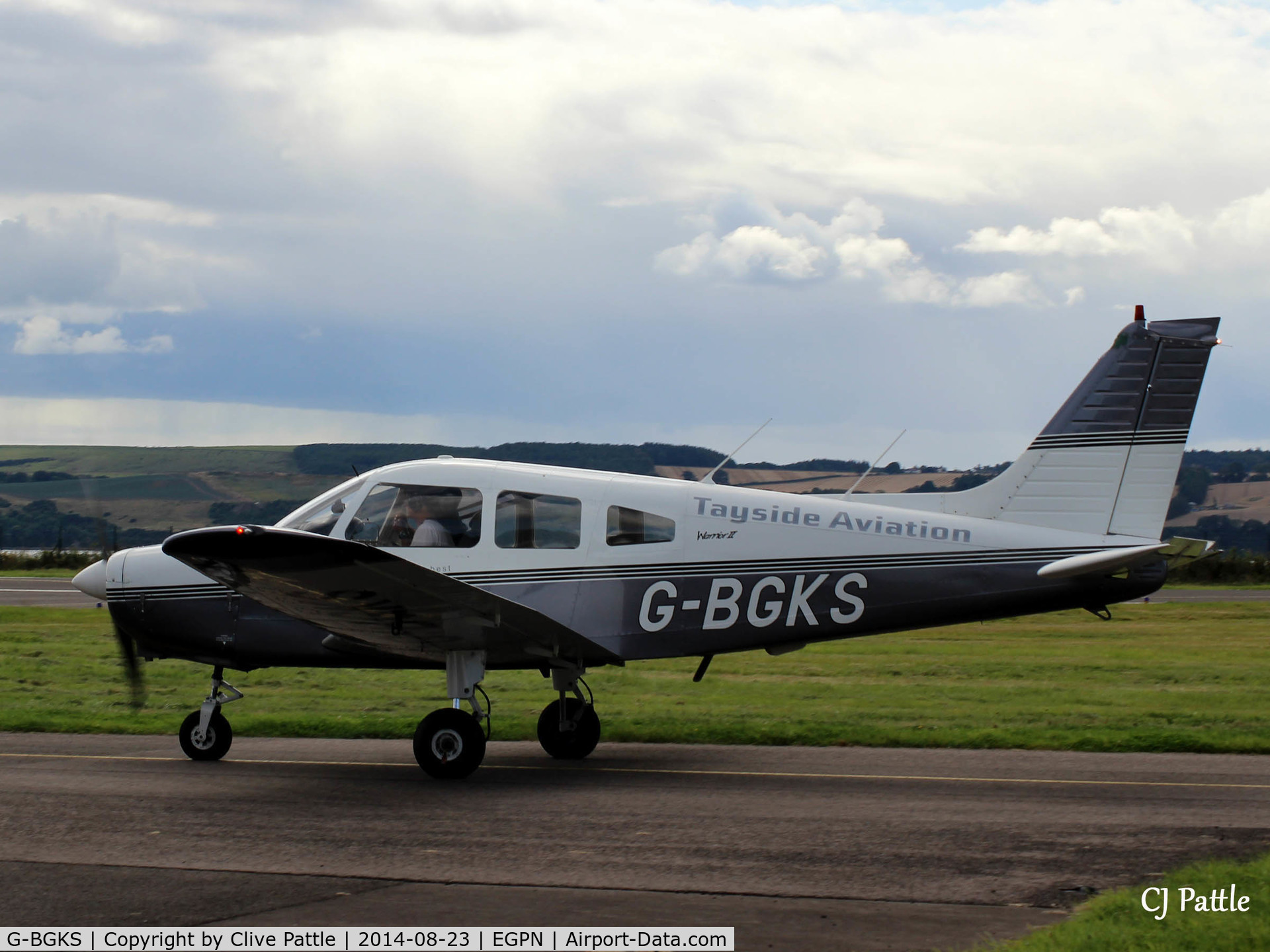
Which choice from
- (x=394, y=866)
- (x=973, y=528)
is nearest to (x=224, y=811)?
(x=394, y=866)

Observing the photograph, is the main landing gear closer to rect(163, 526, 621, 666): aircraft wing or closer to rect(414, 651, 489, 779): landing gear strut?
rect(414, 651, 489, 779): landing gear strut

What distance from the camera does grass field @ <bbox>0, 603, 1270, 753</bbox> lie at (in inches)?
526

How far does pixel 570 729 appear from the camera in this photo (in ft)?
39.3

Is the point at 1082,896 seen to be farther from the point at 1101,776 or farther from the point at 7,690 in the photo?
the point at 7,690

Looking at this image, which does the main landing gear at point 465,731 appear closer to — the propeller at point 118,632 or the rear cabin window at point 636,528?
the rear cabin window at point 636,528

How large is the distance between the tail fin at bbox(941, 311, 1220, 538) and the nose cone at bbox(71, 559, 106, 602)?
319 inches

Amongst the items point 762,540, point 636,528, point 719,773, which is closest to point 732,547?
point 762,540

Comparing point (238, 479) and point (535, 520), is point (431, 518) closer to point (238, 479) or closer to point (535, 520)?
point (535, 520)

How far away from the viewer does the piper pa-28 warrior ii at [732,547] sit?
10.9 meters

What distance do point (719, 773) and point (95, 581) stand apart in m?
6.34

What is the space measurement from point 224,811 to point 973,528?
6702 mm

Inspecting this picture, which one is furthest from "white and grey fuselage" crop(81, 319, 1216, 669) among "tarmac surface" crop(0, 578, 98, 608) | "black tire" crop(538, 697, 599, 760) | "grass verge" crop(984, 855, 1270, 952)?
"tarmac surface" crop(0, 578, 98, 608)

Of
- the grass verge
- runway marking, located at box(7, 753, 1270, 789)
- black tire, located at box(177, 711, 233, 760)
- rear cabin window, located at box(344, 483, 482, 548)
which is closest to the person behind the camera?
the grass verge

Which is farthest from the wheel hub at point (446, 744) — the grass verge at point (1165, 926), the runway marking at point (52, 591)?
the runway marking at point (52, 591)
